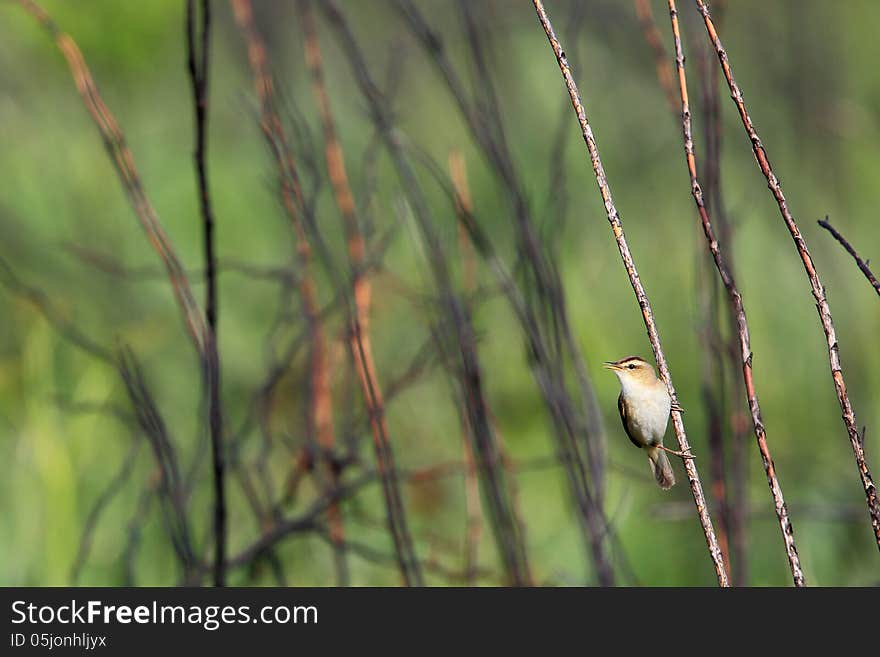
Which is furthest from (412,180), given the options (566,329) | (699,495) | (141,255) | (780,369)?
(141,255)

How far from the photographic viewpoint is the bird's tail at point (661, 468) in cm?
66

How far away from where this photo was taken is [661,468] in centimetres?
67

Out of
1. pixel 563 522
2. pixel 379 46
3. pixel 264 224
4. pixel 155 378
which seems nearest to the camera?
pixel 563 522

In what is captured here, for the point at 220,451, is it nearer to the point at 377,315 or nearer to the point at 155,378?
the point at 155,378

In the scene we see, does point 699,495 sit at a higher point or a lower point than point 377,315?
lower

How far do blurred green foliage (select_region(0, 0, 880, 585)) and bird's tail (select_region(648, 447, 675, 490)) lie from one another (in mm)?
921

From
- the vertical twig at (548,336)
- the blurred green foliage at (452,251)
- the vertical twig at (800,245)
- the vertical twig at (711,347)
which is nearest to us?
the vertical twig at (800,245)

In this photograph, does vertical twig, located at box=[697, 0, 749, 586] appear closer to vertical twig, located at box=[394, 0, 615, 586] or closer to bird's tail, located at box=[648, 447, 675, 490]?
vertical twig, located at box=[394, 0, 615, 586]

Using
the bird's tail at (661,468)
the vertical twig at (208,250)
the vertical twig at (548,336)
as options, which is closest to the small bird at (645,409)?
the bird's tail at (661,468)

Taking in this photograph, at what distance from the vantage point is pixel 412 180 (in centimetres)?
89

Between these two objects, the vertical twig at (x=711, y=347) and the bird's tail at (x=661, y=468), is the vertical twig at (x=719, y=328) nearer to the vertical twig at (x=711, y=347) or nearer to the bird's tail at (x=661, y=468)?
the vertical twig at (x=711, y=347)

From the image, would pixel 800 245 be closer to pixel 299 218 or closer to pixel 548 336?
pixel 548 336

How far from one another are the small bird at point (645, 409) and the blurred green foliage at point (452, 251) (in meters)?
0.93
